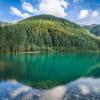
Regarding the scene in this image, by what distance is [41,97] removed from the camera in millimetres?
29328

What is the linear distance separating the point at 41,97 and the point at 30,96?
4.92 ft

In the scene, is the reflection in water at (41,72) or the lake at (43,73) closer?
the lake at (43,73)

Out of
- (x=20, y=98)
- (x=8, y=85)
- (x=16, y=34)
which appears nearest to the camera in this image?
(x=20, y=98)

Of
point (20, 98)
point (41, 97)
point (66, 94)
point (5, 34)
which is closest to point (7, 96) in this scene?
point (20, 98)

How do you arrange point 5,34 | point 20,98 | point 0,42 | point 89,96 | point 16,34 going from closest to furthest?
point 20,98 → point 89,96 → point 0,42 → point 5,34 → point 16,34

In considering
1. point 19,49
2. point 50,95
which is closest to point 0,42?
point 19,49

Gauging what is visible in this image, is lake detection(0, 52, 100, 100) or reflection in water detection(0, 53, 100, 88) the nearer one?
lake detection(0, 52, 100, 100)

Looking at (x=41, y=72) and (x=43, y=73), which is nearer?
(x=43, y=73)

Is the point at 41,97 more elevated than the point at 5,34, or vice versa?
the point at 5,34

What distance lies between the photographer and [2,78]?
44969 millimetres

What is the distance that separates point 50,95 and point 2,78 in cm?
1695

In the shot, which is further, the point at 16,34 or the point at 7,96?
the point at 16,34

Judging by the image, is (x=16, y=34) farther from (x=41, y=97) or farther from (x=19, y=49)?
(x=41, y=97)

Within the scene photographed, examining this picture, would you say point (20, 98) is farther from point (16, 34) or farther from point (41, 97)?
point (16, 34)
